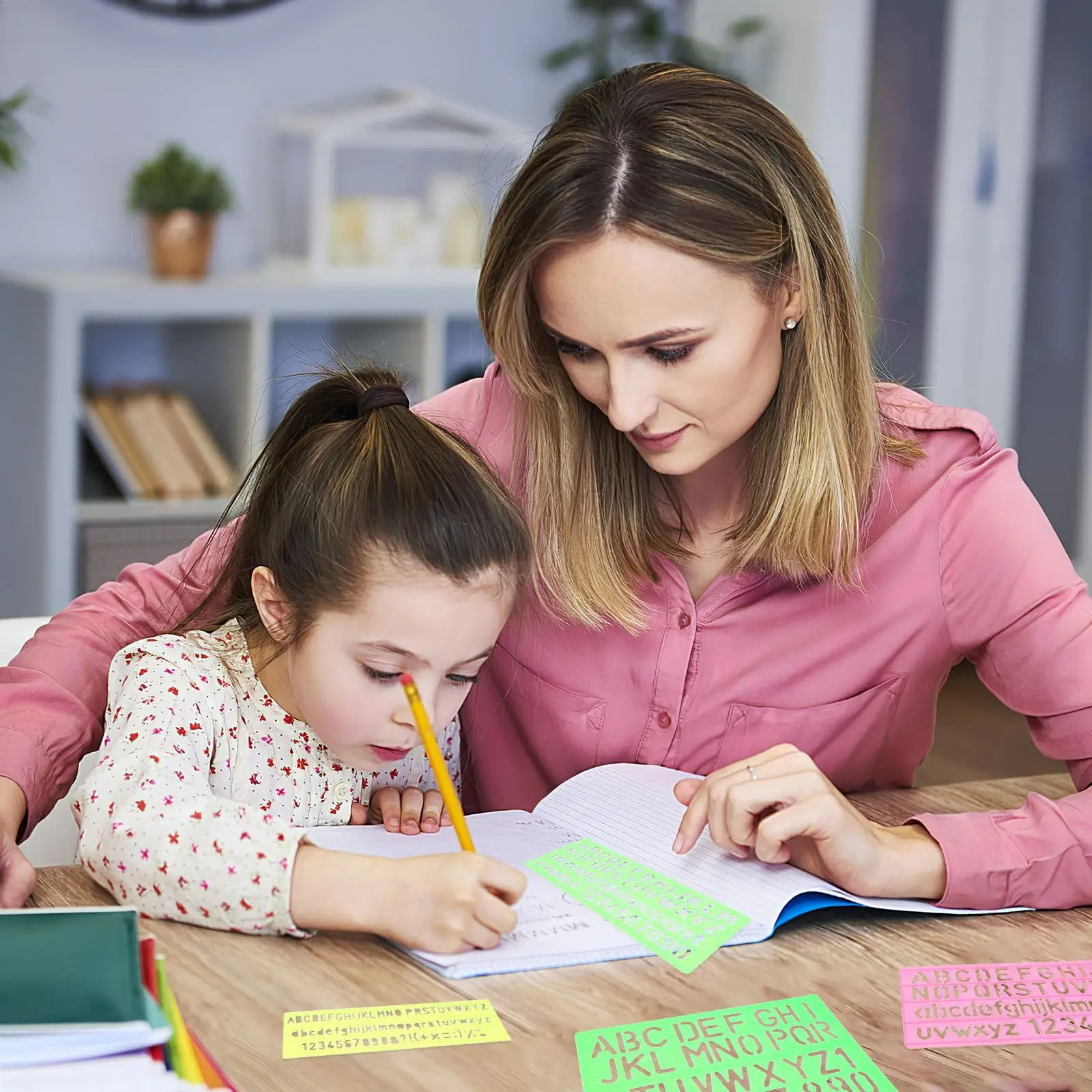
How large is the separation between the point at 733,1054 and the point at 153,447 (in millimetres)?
2738

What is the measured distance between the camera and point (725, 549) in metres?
1.46

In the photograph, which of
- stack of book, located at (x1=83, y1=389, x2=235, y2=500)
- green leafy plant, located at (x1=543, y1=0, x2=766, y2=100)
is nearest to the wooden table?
stack of book, located at (x1=83, y1=389, x2=235, y2=500)

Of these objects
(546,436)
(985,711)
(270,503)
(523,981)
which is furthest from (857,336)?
(985,711)

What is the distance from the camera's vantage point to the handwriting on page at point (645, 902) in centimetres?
103

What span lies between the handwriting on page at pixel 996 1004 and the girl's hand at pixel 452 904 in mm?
266

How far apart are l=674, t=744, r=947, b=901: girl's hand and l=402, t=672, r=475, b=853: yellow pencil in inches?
7.2

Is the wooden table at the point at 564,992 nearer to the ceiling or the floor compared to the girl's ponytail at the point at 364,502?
nearer to the floor

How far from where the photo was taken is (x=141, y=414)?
11.2 ft

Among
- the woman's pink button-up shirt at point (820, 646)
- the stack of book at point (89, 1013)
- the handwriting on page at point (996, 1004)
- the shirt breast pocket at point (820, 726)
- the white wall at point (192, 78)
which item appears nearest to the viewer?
the stack of book at point (89, 1013)

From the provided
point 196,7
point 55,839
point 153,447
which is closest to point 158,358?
point 153,447

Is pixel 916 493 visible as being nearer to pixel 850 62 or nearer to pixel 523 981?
pixel 523 981

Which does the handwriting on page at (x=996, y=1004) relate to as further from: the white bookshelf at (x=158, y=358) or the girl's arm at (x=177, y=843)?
the white bookshelf at (x=158, y=358)

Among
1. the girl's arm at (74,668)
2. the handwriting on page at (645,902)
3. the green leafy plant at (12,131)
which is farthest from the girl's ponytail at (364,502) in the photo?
the green leafy plant at (12,131)

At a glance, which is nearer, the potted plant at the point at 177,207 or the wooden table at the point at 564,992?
the wooden table at the point at 564,992
